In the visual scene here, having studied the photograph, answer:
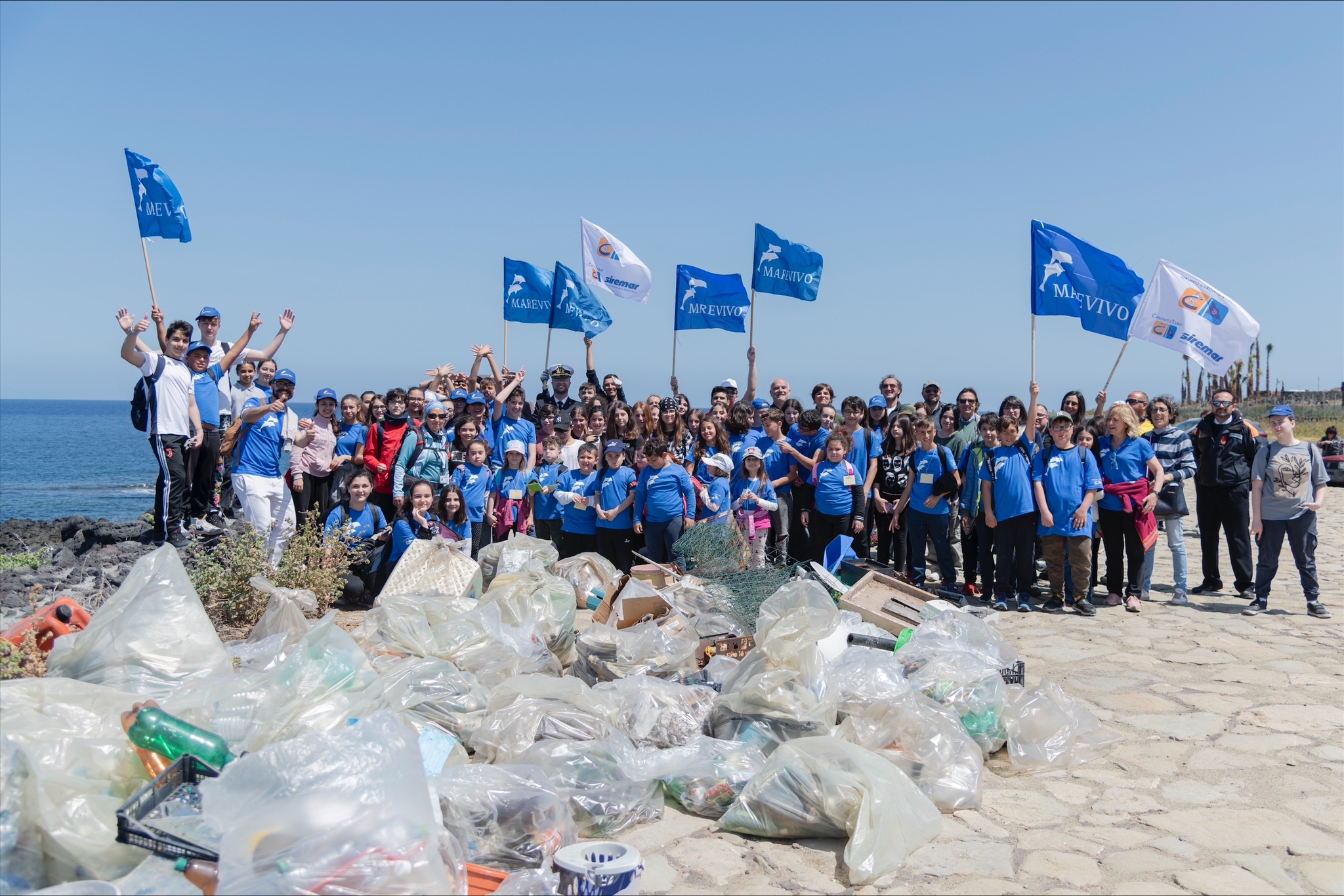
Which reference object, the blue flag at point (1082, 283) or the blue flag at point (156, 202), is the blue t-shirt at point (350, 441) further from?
the blue flag at point (1082, 283)

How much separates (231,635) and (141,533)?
475 centimetres

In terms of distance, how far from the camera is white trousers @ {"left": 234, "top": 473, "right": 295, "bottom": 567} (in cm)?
799

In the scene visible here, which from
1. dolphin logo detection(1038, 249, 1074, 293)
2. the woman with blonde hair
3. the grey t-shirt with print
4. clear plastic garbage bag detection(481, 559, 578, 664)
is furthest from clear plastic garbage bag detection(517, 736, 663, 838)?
dolphin logo detection(1038, 249, 1074, 293)

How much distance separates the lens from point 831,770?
386 centimetres

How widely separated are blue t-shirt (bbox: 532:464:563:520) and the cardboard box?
3.19m

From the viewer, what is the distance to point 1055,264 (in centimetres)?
911

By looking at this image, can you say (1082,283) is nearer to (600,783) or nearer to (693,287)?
(693,287)

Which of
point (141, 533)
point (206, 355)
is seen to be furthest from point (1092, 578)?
point (141, 533)

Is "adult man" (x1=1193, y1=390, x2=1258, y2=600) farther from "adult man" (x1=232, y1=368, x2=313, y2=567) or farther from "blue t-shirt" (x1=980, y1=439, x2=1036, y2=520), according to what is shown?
"adult man" (x1=232, y1=368, x2=313, y2=567)

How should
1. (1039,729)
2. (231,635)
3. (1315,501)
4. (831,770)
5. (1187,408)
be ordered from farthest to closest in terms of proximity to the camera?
(1187,408), (1315,501), (231,635), (1039,729), (831,770)

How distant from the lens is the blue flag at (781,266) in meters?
11.9

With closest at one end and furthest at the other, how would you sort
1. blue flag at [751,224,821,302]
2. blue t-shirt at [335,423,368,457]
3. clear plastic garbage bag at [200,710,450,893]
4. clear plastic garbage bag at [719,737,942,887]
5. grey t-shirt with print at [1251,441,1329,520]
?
1. clear plastic garbage bag at [200,710,450,893]
2. clear plastic garbage bag at [719,737,942,887]
3. grey t-shirt with print at [1251,441,1329,520]
4. blue t-shirt at [335,423,368,457]
5. blue flag at [751,224,821,302]

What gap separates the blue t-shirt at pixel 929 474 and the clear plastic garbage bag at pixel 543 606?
3563mm

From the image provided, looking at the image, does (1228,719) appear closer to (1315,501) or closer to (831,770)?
(831,770)
